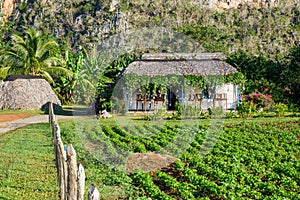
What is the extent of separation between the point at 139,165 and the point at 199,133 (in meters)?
5.93

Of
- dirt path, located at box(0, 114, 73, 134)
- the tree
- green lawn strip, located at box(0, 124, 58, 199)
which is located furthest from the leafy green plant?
green lawn strip, located at box(0, 124, 58, 199)

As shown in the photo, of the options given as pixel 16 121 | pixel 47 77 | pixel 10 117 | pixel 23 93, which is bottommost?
pixel 16 121

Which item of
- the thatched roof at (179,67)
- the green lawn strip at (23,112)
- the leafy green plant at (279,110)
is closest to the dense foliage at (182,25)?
the thatched roof at (179,67)

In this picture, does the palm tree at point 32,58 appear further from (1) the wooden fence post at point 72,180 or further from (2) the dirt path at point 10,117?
(1) the wooden fence post at point 72,180

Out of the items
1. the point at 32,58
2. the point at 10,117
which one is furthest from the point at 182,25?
the point at 10,117

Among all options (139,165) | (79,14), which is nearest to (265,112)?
(139,165)

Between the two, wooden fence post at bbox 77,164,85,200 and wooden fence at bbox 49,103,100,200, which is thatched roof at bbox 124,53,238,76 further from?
wooden fence post at bbox 77,164,85,200

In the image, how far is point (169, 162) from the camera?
11.4 m

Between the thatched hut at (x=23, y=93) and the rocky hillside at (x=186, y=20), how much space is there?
2029 centimetres

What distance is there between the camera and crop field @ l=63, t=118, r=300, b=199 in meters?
8.62

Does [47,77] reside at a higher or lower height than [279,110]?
higher

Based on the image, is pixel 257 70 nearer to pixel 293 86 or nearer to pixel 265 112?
pixel 293 86

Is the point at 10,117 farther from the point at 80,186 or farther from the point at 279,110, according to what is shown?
the point at 80,186

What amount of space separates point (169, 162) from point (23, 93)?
1774cm
